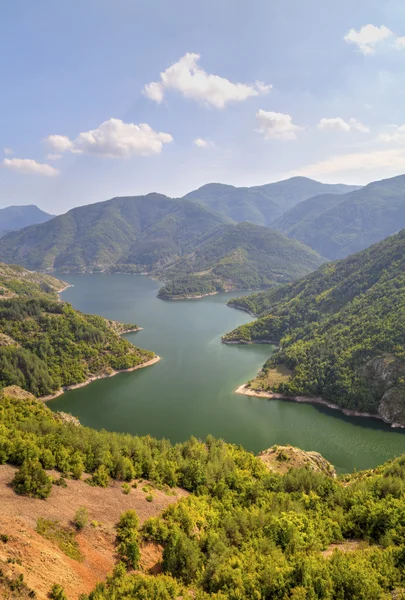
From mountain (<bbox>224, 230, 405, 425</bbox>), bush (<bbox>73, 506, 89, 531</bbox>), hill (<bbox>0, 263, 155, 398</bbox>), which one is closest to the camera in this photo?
bush (<bbox>73, 506, 89, 531</bbox>)

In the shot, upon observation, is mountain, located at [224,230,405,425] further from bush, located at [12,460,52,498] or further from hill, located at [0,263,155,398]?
bush, located at [12,460,52,498]

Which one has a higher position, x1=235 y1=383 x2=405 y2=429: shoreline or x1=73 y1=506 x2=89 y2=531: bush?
x1=73 y1=506 x2=89 y2=531: bush

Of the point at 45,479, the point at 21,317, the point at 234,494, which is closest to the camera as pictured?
the point at 45,479

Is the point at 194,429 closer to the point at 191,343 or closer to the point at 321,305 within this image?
the point at 191,343

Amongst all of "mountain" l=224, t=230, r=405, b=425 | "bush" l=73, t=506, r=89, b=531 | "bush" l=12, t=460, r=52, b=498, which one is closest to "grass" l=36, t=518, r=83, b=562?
"bush" l=73, t=506, r=89, b=531

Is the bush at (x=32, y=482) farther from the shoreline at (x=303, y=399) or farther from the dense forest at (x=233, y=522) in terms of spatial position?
the shoreline at (x=303, y=399)

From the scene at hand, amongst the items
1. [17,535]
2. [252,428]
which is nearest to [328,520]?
[17,535]

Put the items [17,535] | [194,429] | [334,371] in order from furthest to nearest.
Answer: [334,371] < [194,429] < [17,535]
